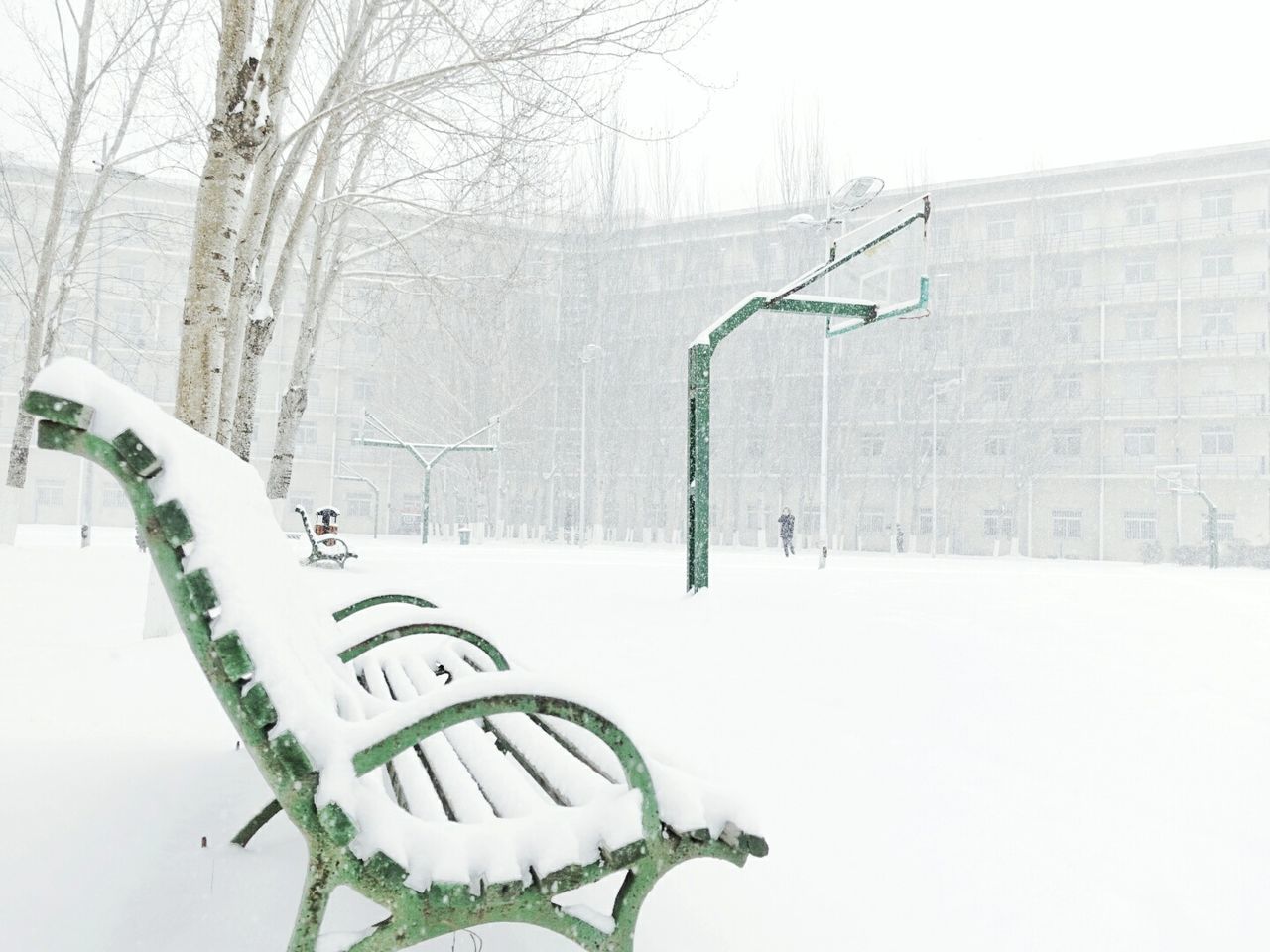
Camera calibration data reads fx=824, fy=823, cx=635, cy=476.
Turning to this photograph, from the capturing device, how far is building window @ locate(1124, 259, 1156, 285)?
121 ft

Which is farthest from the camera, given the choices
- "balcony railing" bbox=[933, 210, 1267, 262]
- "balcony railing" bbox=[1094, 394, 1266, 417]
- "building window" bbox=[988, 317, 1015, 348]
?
"building window" bbox=[988, 317, 1015, 348]

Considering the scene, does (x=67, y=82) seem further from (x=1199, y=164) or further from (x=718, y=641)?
(x=1199, y=164)

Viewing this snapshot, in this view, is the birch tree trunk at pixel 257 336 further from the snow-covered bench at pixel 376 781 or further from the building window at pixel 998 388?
the building window at pixel 998 388

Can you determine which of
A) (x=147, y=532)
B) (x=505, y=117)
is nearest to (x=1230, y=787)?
(x=147, y=532)

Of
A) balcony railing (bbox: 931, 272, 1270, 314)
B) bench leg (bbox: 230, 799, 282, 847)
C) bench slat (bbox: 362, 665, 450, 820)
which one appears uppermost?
balcony railing (bbox: 931, 272, 1270, 314)

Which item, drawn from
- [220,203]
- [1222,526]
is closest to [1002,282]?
[1222,526]

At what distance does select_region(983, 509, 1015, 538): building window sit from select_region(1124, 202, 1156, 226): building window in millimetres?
14668

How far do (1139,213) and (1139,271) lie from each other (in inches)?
108

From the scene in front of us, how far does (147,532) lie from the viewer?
1234mm

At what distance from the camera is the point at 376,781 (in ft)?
4.59

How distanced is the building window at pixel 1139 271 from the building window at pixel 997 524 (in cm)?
1211

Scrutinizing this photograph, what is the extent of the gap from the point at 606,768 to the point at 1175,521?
39.1 metres

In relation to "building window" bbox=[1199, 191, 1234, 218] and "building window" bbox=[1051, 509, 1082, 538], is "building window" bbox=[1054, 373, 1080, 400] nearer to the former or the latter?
"building window" bbox=[1051, 509, 1082, 538]

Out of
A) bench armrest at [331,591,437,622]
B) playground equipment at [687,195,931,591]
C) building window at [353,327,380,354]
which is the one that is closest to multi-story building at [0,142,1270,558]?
building window at [353,327,380,354]
